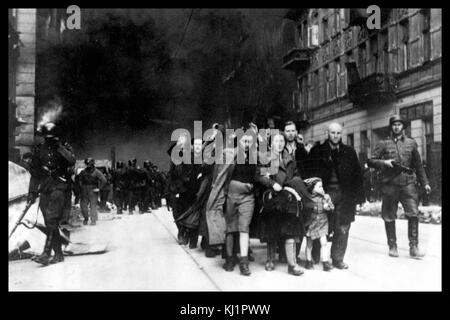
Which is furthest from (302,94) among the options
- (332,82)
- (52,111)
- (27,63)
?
(27,63)

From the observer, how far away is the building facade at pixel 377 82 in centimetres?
1527

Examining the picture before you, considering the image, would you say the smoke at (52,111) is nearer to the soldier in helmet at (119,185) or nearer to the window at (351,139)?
the soldier in helmet at (119,185)

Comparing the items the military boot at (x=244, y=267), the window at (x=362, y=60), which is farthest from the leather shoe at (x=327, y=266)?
the window at (x=362, y=60)

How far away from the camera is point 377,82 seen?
17.8 metres

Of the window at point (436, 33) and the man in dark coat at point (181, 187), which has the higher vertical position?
the window at point (436, 33)

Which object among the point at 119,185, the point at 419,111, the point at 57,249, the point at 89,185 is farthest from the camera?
the point at 119,185

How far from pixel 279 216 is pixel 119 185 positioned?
12805 mm

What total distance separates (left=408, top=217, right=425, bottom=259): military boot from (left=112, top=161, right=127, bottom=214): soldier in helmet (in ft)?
40.7

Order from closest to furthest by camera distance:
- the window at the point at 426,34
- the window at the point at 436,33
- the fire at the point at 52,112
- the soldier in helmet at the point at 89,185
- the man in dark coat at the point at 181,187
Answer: the man in dark coat at the point at 181,187 → the fire at the point at 52,112 → the soldier in helmet at the point at 89,185 → the window at the point at 436,33 → the window at the point at 426,34

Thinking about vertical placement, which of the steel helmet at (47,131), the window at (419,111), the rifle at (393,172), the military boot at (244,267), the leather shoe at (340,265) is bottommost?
the leather shoe at (340,265)

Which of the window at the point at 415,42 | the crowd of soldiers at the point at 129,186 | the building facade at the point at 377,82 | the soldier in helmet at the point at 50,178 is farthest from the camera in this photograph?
the crowd of soldiers at the point at 129,186

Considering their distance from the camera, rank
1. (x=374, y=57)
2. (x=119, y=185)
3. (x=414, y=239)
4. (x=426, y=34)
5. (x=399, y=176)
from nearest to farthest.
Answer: (x=414, y=239), (x=399, y=176), (x=426, y=34), (x=119, y=185), (x=374, y=57)

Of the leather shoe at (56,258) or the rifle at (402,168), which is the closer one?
the leather shoe at (56,258)

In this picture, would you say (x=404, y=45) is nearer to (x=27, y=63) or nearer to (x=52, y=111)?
(x=52, y=111)
